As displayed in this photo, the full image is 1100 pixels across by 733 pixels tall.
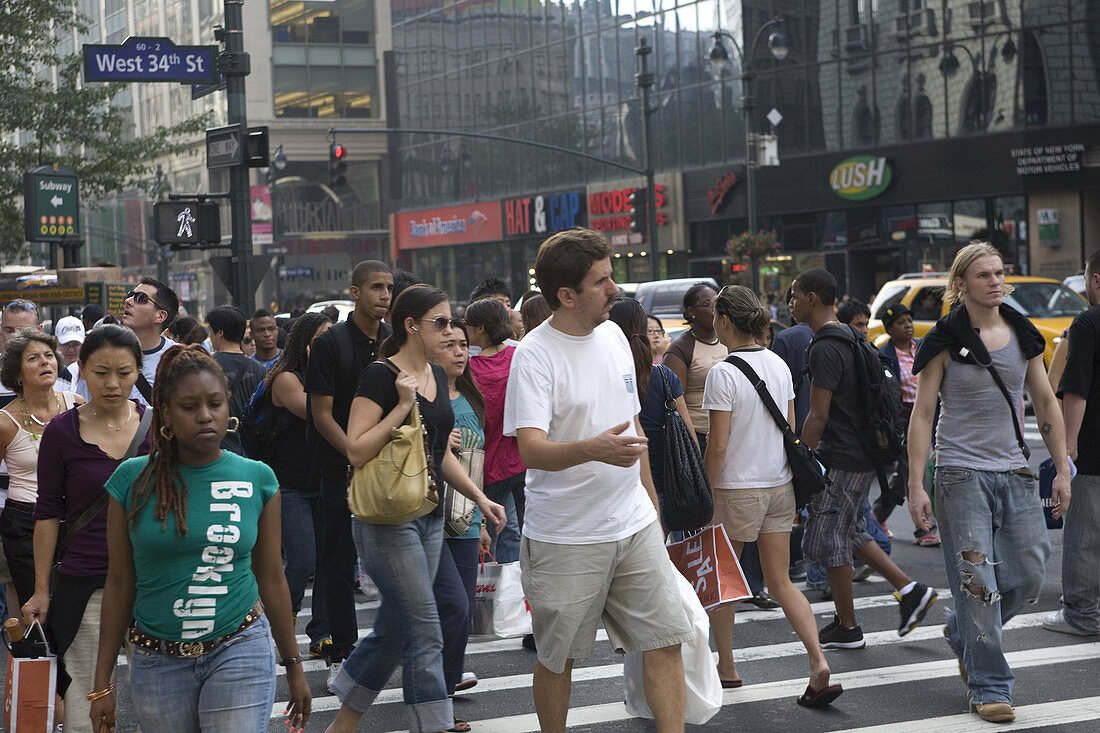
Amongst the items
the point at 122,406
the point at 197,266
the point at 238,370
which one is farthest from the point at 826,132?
the point at 197,266

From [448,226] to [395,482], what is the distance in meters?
51.1

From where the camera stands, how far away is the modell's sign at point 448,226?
5222cm

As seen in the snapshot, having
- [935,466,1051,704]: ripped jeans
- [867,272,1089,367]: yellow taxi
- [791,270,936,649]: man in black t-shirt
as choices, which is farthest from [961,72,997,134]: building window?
[935,466,1051,704]: ripped jeans

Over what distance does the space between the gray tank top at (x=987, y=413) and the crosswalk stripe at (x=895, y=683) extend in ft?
3.68

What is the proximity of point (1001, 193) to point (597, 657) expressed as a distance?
29.7 meters

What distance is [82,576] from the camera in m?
4.46

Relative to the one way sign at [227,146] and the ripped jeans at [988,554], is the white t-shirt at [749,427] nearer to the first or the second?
the ripped jeans at [988,554]

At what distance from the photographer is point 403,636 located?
16.5 feet

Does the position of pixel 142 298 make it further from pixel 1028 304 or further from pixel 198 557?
pixel 1028 304

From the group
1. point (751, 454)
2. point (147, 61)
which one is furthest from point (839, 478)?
point (147, 61)

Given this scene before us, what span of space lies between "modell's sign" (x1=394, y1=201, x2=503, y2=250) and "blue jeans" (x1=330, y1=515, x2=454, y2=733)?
4688 centimetres

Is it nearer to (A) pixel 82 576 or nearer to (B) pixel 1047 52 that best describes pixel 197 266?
(B) pixel 1047 52

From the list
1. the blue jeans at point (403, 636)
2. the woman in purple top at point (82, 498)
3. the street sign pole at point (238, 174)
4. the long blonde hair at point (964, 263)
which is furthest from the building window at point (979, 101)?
the woman in purple top at point (82, 498)

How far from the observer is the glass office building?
3259 cm
